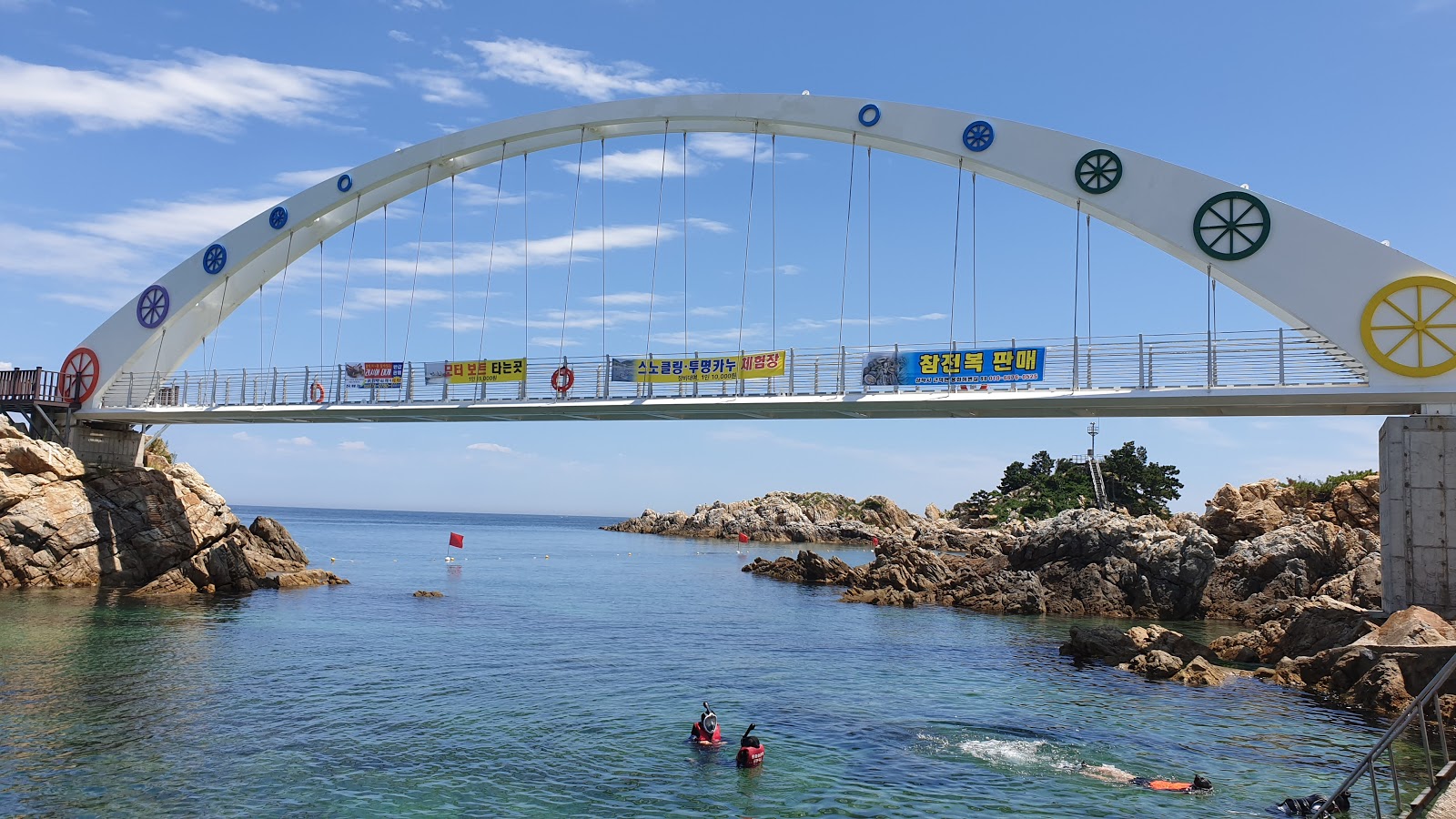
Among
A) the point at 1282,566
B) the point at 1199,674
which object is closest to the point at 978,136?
the point at 1199,674

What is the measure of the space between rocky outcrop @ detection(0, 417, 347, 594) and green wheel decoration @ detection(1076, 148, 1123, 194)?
118ft

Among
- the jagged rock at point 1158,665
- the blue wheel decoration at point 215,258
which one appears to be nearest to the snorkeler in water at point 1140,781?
the jagged rock at point 1158,665

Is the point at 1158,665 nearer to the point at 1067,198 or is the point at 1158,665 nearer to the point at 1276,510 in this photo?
the point at 1067,198

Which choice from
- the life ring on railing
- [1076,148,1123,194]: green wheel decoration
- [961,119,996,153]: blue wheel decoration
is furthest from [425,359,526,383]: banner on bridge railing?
[1076,148,1123,194]: green wheel decoration

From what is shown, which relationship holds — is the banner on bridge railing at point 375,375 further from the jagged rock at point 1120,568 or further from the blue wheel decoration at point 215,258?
the jagged rock at point 1120,568

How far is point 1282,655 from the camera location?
1064 inches

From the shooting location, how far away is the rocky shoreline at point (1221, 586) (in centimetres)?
2236

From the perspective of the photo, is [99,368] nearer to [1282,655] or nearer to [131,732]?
[131,732]

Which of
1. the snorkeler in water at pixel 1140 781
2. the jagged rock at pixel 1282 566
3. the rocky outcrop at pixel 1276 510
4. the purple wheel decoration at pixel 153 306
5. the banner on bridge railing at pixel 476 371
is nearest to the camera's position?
the snorkeler in water at pixel 1140 781

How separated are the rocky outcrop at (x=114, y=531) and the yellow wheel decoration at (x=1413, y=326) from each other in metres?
41.2

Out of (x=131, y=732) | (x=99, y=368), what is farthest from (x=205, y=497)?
(x=131, y=732)

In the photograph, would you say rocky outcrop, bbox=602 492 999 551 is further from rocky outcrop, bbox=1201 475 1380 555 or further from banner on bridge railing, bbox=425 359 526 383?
banner on bridge railing, bbox=425 359 526 383

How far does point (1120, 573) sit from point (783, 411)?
2043 cm

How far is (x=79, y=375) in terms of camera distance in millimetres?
42562
